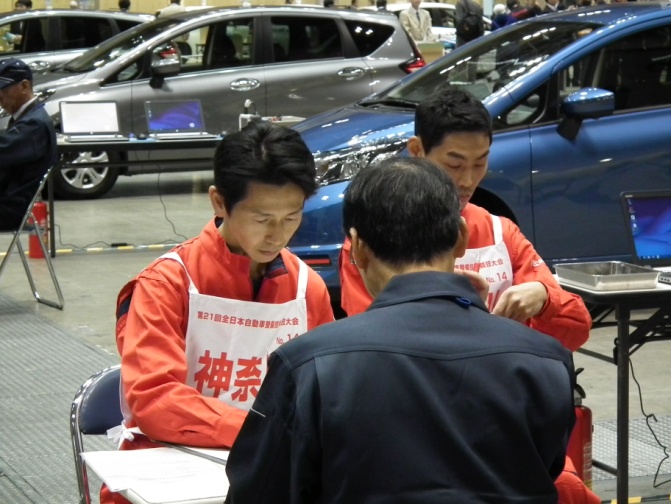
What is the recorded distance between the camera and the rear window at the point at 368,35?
40.0 feet

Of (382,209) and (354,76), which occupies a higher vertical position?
(382,209)

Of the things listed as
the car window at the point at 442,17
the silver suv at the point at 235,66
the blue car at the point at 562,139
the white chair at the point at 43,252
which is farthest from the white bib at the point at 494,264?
the car window at the point at 442,17

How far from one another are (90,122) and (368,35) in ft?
12.3

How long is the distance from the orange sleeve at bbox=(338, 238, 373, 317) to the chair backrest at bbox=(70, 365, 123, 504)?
0.64 meters

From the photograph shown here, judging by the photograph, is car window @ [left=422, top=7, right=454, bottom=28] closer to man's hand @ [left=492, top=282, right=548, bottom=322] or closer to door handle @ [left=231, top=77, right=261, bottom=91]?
door handle @ [left=231, top=77, right=261, bottom=91]

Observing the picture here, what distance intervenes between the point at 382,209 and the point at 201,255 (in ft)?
3.78

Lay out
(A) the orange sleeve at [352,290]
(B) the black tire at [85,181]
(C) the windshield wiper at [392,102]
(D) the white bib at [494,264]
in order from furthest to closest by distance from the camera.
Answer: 1. (B) the black tire at [85,181]
2. (C) the windshield wiper at [392,102]
3. (D) the white bib at [494,264]
4. (A) the orange sleeve at [352,290]

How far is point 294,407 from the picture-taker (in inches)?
68.9

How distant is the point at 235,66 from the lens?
11945 mm

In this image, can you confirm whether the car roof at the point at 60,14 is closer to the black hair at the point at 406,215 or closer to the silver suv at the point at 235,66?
the silver suv at the point at 235,66

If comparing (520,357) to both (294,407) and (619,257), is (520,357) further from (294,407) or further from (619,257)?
(619,257)

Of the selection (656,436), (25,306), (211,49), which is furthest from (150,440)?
(211,49)

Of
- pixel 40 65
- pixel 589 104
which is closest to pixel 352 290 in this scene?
pixel 589 104

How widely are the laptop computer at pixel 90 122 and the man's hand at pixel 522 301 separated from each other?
626 cm
